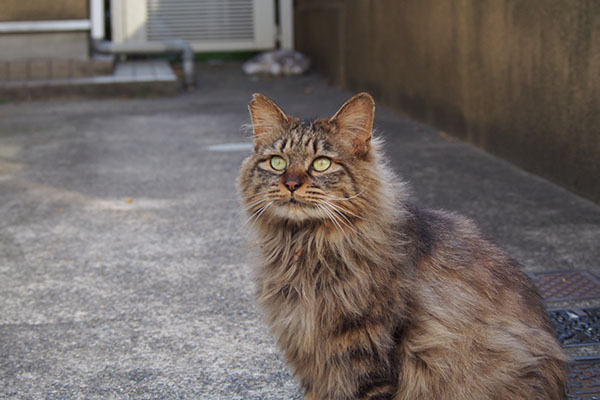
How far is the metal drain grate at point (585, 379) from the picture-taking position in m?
2.38

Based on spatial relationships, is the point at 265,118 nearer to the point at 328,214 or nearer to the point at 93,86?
the point at 328,214

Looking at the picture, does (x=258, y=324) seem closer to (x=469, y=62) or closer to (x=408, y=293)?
(x=408, y=293)

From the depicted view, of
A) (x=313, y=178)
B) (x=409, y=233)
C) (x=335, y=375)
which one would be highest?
(x=313, y=178)

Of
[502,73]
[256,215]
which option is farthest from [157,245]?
[502,73]

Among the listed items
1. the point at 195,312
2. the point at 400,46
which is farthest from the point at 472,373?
the point at 400,46

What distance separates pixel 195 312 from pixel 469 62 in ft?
13.3

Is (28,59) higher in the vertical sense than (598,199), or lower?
higher

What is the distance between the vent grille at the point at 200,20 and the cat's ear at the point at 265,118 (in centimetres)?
1142

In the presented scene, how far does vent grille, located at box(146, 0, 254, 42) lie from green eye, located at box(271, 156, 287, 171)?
11.6 meters

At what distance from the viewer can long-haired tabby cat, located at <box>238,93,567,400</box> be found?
203 centimetres

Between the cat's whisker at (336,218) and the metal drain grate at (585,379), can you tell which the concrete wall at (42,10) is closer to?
the cat's whisker at (336,218)

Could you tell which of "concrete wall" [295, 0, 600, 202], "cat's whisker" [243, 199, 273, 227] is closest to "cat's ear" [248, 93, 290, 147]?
"cat's whisker" [243, 199, 273, 227]

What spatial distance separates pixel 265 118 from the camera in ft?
7.54

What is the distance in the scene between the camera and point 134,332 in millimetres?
3020
